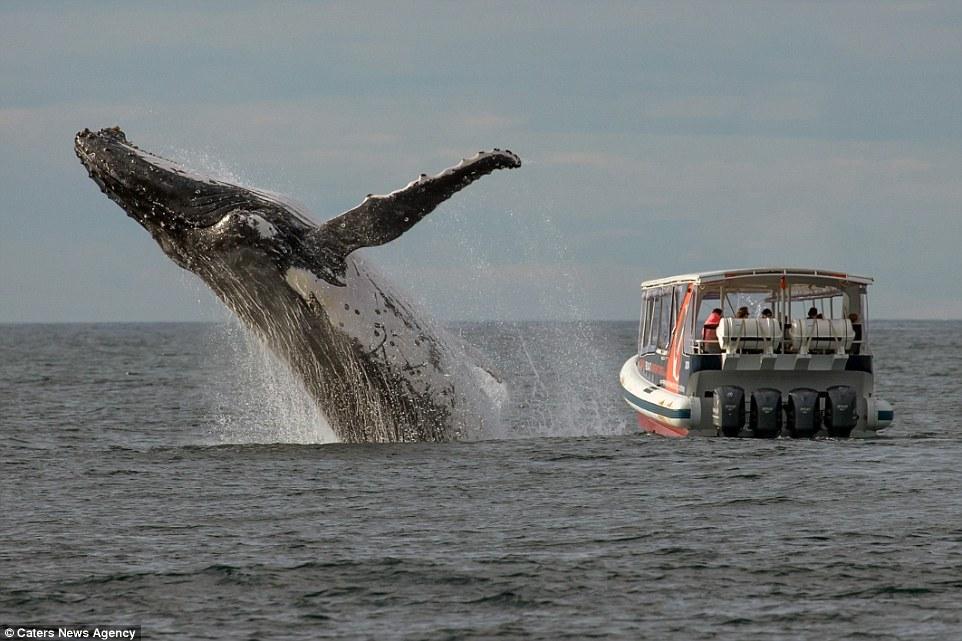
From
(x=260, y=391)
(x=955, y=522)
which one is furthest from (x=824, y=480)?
(x=260, y=391)

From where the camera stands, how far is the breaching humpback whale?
49.7 ft

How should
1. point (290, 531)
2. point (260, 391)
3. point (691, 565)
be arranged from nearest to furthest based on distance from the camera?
point (691, 565) → point (290, 531) → point (260, 391)

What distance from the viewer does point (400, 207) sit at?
595 inches

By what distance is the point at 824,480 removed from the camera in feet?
49.4

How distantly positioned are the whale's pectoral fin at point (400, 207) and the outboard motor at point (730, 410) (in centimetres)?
626

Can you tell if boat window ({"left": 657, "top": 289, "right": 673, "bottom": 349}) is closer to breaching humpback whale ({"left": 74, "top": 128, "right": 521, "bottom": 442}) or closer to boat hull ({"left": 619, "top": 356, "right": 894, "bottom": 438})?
boat hull ({"left": 619, "top": 356, "right": 894, "bottom": 438})

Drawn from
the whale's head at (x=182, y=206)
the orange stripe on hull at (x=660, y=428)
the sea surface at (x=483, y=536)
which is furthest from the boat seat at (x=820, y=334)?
the whale's head at (x=182, y=206)

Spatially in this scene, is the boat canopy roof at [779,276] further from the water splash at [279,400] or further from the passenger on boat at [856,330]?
the water splash at [279,400]

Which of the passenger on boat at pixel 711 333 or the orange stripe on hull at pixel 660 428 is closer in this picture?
the passenger on boat at pixel 711 333

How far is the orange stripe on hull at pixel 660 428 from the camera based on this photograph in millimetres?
20781

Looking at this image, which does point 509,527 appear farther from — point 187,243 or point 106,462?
point 106,462

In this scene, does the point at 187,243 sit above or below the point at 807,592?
above

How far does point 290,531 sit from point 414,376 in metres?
3.96

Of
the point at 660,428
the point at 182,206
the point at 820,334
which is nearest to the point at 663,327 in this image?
the point at 660,428
